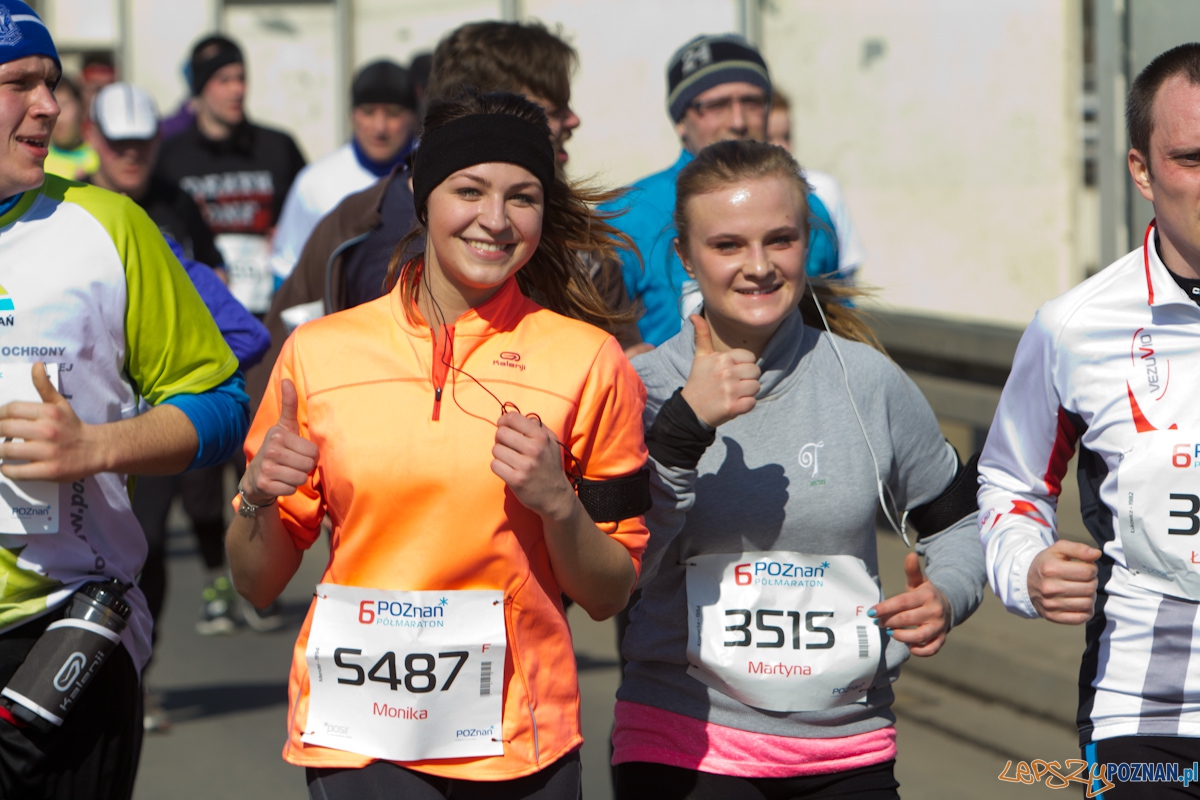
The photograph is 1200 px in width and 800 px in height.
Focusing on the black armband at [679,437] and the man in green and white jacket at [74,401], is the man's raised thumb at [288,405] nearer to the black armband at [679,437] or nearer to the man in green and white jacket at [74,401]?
the man in green and white jacket at [74,401]

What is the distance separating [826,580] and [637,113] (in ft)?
31.6

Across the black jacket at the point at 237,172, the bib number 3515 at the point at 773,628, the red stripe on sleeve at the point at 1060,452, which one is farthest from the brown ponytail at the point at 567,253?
the black jacket at the point at 237,172

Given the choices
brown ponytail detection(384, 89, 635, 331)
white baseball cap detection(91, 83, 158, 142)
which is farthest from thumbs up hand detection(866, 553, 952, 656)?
white baseball cap detection(91, 83, 158, 142)

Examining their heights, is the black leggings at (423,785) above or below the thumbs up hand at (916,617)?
below

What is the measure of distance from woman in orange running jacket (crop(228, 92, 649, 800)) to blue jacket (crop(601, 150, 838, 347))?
57.5 inches

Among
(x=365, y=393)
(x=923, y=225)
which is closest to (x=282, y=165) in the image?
(x=923, y=225)

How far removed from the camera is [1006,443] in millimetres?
3219

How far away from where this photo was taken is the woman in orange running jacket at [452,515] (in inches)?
110

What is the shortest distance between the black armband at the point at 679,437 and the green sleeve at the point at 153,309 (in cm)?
100

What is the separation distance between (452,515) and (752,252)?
35.9 inches

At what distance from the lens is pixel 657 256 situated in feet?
15.3

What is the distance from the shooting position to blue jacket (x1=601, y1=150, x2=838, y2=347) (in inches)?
178

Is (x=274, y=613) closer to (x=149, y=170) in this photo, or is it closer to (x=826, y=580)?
(x=149, y=170)

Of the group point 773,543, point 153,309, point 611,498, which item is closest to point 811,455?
point 773,543
